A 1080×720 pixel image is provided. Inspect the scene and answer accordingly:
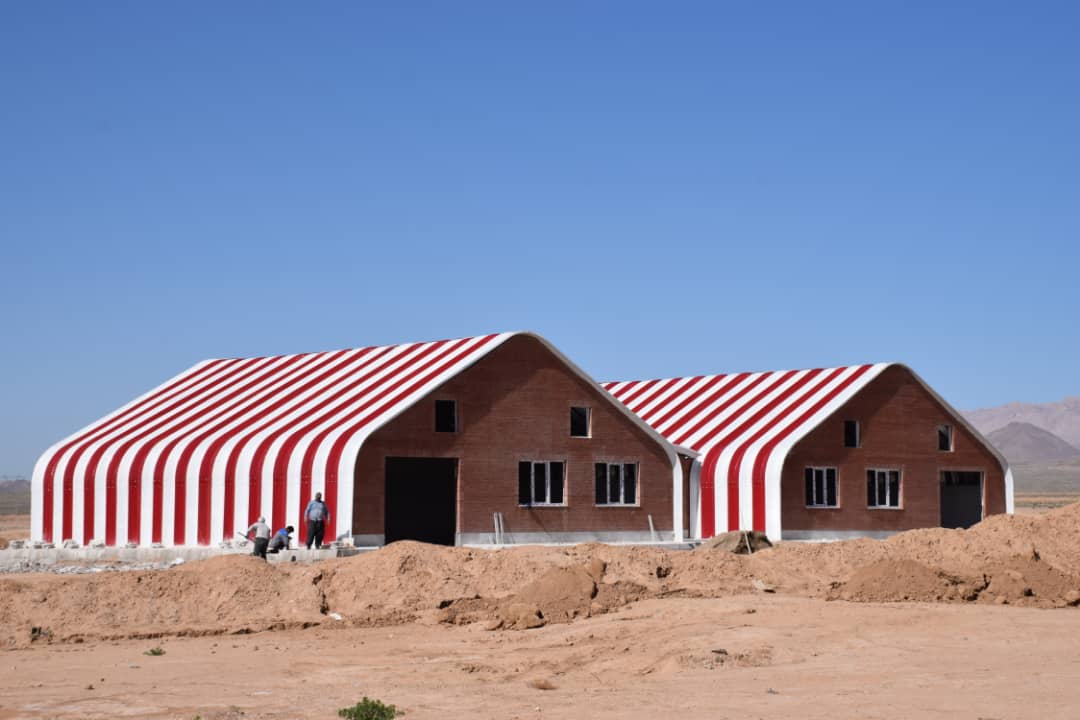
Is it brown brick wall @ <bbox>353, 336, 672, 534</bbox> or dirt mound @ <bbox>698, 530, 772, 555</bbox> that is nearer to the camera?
dirt mound @ <bbox>698, 530, 772, 555</bbox>

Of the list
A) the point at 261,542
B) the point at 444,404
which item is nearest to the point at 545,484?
the point at 444,404

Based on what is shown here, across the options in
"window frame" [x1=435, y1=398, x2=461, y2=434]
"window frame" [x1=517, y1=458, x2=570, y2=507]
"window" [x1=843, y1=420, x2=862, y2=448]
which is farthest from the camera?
"window" [x1=843, y1=420, x2=862, y2=448]

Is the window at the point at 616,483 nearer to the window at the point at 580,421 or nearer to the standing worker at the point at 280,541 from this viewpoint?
the window at the point at 580,421

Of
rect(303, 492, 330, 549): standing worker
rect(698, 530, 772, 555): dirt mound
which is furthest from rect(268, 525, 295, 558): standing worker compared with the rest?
rect(698, 530, 772, 555): dirt mound

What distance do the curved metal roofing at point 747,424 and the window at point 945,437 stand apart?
0.62 m

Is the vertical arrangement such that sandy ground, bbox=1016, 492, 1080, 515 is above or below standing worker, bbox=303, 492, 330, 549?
below

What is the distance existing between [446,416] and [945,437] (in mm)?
19556

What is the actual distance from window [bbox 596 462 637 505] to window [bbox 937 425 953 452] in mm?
12454

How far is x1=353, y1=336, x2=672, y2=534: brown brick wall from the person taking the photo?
3919cm

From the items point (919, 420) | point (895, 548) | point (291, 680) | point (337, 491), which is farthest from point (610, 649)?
point (919, 420)

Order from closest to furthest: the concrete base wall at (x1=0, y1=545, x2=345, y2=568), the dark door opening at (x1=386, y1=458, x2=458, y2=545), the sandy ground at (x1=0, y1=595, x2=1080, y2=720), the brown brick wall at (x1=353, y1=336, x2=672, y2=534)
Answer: the sandy ground at (x1=0, y1=595, x2=1080, y2=720)
the concrete base wall at (x1=0, y1=545, x2=345, y2=568)
the brown brick wall at (x1=353, y1=336, x2=672, y2=534)
the dark door opening at (x1=386, y1=458, x2=458, y2=545)

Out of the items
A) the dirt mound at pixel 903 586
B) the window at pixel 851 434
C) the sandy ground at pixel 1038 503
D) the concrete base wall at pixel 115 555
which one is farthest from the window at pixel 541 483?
the sandy ground at pixel 1038 503

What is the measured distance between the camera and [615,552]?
29016mm

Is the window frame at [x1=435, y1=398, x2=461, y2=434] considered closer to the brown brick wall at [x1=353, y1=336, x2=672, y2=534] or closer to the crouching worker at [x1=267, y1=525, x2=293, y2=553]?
the brown brick wall at [x1=353, y1=336, x2=672, y2=534]
